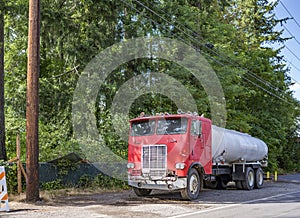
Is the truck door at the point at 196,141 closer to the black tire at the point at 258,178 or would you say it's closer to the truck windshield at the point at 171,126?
the truck windshield at the point at 171,126

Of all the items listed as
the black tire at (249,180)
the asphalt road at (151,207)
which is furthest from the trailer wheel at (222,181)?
the asphalt road at (151,207)

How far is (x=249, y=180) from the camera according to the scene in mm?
18766

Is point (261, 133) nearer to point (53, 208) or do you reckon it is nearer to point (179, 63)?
point (179, 63)

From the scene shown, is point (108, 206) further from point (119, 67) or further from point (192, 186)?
point (119, 67)

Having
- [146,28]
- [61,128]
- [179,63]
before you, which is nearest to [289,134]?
[179,63]

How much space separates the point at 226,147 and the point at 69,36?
333 inches

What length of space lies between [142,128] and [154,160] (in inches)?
55.6

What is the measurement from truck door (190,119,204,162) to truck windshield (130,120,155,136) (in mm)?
1414

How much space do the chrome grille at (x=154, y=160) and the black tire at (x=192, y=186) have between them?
88 centimetres

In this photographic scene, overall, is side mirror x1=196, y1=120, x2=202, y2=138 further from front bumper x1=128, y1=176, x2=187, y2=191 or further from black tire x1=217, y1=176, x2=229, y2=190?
black tire x1=217, y1=176, x2=229, y2=190

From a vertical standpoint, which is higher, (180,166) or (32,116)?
(32,116)

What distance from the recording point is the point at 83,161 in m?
16.8

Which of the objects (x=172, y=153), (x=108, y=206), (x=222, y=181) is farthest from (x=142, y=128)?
(x=222, y=181)

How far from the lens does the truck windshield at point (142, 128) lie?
46.7 ft
